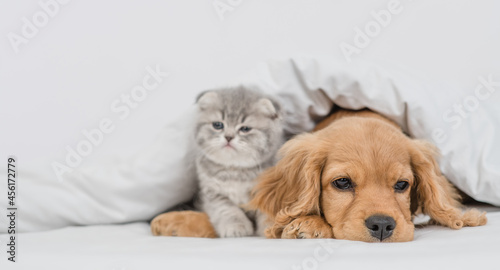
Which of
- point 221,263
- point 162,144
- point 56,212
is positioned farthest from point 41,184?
point 221,263

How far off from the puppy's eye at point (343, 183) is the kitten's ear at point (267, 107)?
0.55 m

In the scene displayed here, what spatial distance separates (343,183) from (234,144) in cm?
62

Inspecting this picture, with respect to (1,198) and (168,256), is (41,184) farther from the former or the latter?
(168,256)

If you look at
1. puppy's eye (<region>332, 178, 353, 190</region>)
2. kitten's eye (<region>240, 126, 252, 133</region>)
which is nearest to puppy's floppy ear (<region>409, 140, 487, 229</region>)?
puppy's eye (<region>332, 178, 353, 190</region>)

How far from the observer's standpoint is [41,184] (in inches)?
100

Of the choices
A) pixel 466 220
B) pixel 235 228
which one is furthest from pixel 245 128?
pixel 466 220

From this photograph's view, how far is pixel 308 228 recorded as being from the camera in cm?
208

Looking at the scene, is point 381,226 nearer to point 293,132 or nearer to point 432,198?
point 432,198

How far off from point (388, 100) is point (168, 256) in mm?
1467

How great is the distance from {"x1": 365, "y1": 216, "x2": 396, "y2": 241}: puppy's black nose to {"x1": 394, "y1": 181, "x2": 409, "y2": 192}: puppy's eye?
0.24m

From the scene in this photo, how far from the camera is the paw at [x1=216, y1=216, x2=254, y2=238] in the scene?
2.32 meters

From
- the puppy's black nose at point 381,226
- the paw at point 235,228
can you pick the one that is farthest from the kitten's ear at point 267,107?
the puppy's black nose at point 381,226

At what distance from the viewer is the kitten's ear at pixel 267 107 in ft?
8.20

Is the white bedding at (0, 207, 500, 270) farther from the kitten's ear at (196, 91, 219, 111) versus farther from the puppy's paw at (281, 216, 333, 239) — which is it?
the kitten's ear at (196, 91, 219, 111)
